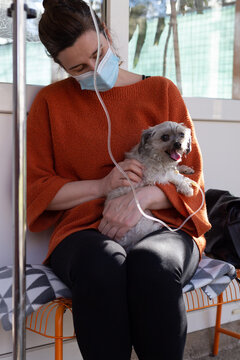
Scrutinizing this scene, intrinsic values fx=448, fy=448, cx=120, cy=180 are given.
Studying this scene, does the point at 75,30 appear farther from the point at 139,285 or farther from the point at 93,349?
the point at 93,349

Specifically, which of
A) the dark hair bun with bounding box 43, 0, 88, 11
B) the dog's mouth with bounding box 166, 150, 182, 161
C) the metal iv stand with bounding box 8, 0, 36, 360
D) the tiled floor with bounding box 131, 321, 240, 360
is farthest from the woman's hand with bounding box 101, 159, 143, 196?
the tiled floor with bounding box 131, 321, 240, 360

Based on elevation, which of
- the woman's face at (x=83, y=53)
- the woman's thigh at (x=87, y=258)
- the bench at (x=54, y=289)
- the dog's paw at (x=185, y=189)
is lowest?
the bench at (x=54, y=289)

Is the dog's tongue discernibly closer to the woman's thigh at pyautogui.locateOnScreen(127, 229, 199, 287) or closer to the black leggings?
the woman's thigh at pyautogui.locateOnScreen(127, 229, 199, 287)

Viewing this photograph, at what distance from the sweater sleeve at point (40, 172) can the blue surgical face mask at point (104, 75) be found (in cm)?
17

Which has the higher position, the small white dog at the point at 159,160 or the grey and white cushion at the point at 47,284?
the small white dog at the point at 159,160

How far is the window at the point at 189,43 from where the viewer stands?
6.96 ft

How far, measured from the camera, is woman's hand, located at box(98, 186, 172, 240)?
1.45m

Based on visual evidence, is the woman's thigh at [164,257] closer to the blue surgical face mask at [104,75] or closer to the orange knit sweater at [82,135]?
the orange knit sweater at [82,135]

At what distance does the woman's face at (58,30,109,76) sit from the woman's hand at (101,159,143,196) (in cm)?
34

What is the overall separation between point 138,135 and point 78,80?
0.29m

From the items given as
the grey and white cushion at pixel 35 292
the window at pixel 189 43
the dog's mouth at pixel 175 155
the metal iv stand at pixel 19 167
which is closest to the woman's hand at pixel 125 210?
the dog's mouth at pixel 175 155

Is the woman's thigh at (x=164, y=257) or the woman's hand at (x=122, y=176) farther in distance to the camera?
the woman's hand at (x=122, y=176)

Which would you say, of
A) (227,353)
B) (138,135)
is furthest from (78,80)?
(227,353)

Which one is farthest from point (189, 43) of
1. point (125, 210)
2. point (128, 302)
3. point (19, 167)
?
point (19, 167)
